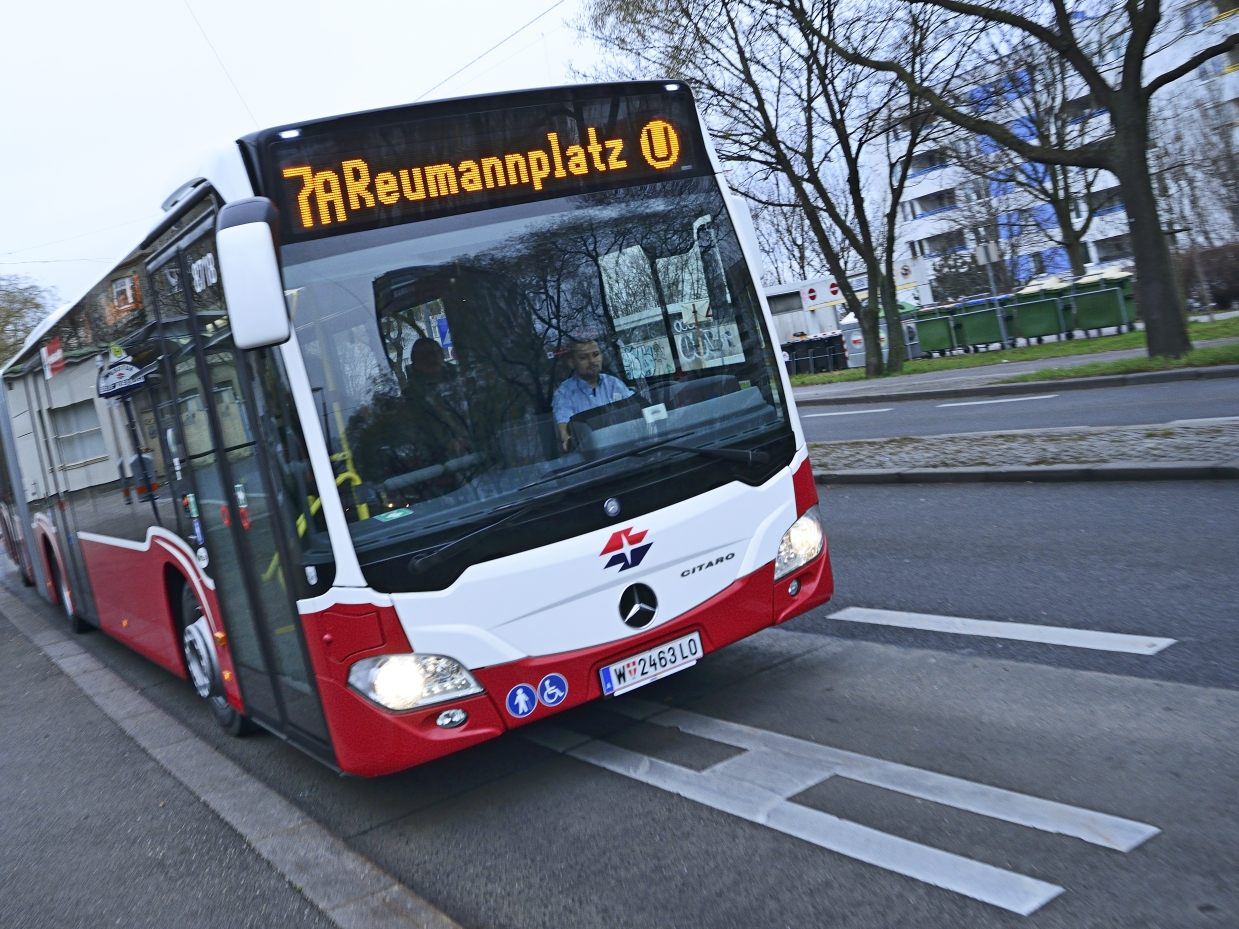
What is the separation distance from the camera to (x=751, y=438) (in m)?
5.74

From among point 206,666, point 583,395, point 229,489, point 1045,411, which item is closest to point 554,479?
point 583,395

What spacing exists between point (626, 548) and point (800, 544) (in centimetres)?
105

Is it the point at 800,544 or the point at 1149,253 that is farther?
the point at 1149,253

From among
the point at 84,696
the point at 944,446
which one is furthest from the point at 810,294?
the point at 84,696

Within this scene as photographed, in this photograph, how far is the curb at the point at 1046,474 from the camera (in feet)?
31.6

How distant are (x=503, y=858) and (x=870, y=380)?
27618mm

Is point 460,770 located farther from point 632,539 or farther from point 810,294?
point 810,294

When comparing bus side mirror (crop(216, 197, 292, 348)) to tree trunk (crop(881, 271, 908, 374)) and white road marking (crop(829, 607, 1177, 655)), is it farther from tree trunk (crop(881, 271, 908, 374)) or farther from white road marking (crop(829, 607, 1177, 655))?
tree trunk (crop(881, 271, 908, 374))

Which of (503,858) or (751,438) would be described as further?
(751,438)

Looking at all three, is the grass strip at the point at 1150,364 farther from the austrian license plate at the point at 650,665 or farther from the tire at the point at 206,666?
the tire at the point at 206,666

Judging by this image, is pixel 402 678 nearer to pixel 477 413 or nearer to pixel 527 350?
pixel 477 413

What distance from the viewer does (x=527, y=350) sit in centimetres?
526

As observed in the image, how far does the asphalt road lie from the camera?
14148 millimetres

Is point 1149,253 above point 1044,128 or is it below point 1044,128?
below
